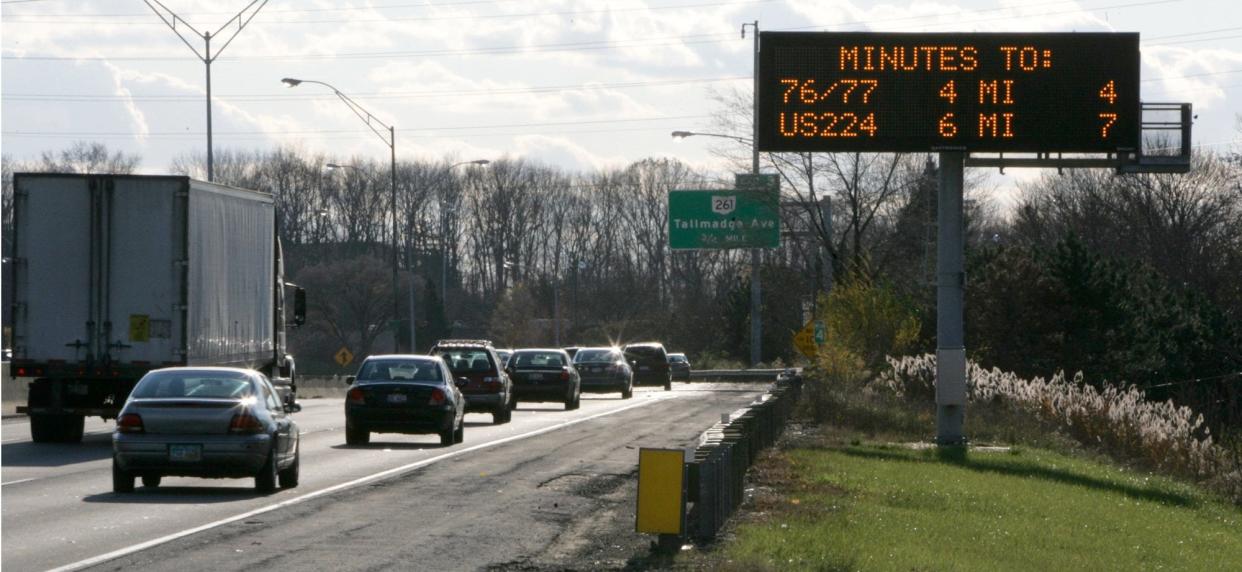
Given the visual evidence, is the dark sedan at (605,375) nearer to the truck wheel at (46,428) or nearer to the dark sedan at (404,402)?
the dark sedan at (404,402)

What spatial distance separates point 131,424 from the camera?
18.8m

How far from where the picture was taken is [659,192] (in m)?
116

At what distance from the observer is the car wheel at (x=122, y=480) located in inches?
752

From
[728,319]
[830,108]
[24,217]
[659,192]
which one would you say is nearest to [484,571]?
[830,108]

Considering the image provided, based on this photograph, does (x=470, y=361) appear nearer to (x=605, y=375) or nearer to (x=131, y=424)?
(x=605, y=375)

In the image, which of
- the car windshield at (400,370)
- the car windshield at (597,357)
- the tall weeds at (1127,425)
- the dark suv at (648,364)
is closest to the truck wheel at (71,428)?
the car windshield at (400,370)

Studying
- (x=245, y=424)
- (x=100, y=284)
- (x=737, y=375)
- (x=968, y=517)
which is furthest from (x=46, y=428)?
(x=737, y=375)

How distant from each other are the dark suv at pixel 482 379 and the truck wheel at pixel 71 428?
9221 millimetres

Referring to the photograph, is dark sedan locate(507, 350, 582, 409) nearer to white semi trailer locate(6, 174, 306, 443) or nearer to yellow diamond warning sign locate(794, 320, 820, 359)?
yellow diamond warning sign locate(794, 320, 820, 359)

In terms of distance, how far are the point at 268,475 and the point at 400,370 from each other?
982 centimetres

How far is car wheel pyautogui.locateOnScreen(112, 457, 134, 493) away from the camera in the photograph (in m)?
19.1

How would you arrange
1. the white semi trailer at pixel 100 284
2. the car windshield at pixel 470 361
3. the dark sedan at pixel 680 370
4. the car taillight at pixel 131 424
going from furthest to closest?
the dark sedan at pixel 680 370
the car windshield at pixel 470 361
the white semi trailer at pixel 100 284
the car taillight at pixel 131 424

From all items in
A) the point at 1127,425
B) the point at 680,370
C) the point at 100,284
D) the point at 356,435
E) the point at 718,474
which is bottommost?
the point at 680,370

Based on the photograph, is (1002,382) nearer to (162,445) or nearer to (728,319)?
(162,445)
